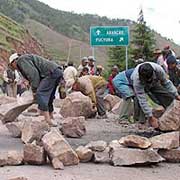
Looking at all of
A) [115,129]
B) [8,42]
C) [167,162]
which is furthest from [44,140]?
[8,42]

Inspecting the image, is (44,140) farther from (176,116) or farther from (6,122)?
(6,122)

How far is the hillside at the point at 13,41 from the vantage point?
4556 centimetres

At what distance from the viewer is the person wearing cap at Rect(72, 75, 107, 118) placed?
1308cm

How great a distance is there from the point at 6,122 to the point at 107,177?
14.9ft

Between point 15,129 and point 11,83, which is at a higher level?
point 11,83

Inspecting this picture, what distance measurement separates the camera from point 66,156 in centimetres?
718

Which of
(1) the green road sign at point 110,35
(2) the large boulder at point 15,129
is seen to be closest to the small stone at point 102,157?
(2) the large boulder at point 15,129

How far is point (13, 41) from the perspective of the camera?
50.8m

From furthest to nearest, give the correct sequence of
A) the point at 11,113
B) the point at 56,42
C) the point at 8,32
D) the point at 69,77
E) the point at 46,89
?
the point at 56,42 < the point at 8,32 < the point at 69,77 < the point at 11,113 < the point at 46,89

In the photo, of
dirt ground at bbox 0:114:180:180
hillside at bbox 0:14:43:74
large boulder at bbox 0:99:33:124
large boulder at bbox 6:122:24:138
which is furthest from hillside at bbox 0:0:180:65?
dirt ground at bbox 0:114:180:180

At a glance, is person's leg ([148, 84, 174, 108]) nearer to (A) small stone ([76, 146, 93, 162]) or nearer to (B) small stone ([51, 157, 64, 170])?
(A) small stone ([76, 146, 93, 162])

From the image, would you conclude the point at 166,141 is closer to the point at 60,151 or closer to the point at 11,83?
the point at 60,151

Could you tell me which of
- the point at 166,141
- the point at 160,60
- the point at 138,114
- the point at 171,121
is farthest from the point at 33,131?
the point at 160,60

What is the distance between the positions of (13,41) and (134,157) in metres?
44.5
